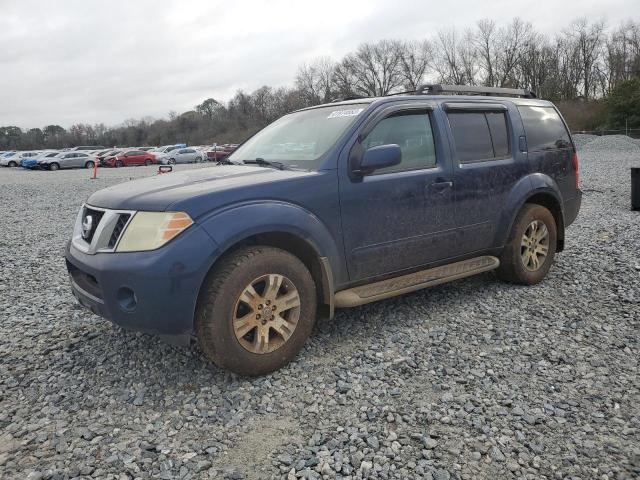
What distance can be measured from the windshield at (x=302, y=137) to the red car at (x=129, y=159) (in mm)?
40109

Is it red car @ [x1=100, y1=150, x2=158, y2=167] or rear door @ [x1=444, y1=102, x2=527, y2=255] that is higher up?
red car @ [x1=100, y1=150, x2=158, y2=167]

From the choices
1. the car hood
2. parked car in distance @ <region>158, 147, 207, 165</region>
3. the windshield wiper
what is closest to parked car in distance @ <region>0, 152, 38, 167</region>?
parked car in distance @ <region>158, 147, 207, 165</region>

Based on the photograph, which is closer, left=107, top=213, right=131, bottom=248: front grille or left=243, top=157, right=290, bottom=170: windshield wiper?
left=107, top=213, right=131, bottom=248: front grille

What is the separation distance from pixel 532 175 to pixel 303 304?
113 inches

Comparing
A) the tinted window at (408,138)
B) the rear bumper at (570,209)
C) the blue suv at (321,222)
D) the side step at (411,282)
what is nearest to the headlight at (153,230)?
the blue suv at (321,222)

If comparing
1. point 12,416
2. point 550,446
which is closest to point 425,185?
point 550,446

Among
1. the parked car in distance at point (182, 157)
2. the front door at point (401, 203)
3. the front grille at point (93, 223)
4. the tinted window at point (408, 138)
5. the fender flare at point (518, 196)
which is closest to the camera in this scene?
the front grille at point (93, 223)

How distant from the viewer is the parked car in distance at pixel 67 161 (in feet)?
125

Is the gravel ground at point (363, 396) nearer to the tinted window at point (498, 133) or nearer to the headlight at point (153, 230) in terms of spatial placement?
the headlight at point (153, 230)

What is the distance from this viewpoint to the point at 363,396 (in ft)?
10.3

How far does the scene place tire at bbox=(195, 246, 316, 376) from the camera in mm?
3145

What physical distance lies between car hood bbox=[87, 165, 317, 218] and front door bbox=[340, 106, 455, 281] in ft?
1.69

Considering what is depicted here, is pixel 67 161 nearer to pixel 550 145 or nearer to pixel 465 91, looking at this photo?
pixel 465 91

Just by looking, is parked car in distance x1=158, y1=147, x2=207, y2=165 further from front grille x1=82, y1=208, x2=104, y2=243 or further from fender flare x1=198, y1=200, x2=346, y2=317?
fender flare x1=198, y1=200, x2=346, y2=317
